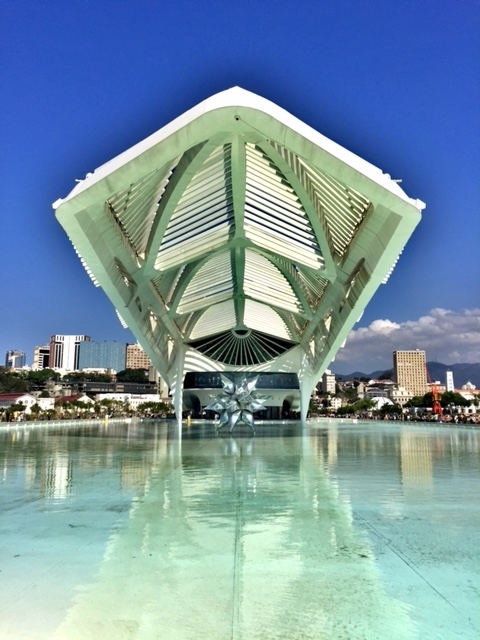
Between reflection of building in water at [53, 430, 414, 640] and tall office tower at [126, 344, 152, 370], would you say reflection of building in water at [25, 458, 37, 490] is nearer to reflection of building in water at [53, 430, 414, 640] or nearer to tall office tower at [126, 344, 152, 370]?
reflection of building in water at [53, 430, 414, 640]

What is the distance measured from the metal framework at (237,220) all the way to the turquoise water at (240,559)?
30.3 feet

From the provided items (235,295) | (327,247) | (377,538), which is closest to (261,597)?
(377,538)

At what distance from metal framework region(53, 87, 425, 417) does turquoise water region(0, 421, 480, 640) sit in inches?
364

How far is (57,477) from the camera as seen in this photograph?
383 inches

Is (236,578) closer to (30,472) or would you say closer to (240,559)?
(240,559)

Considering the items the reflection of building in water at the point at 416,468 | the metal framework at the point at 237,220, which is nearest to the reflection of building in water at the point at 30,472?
Result: the reflection of building in water at the point at 416,468

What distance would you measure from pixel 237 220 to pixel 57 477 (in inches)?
587

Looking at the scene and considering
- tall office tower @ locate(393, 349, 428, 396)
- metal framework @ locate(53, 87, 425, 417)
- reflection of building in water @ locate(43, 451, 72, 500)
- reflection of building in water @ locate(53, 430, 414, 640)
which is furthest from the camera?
tall office tower @ locate(393, 349, 428, 396)

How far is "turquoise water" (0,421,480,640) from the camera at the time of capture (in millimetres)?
3166

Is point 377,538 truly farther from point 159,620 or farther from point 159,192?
point 159,192

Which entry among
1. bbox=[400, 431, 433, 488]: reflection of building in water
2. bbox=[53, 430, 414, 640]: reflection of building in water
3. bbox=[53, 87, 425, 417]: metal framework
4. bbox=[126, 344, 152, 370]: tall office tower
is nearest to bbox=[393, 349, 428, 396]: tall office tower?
bbox=[126, 344, 152, 370]: tall office tower

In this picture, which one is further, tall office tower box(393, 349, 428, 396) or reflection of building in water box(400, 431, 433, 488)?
tall office tower box(393, 349, 428, 396)

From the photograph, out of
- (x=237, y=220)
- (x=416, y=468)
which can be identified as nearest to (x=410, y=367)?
(x=237, y=220)

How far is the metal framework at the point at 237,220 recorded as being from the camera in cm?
1520
